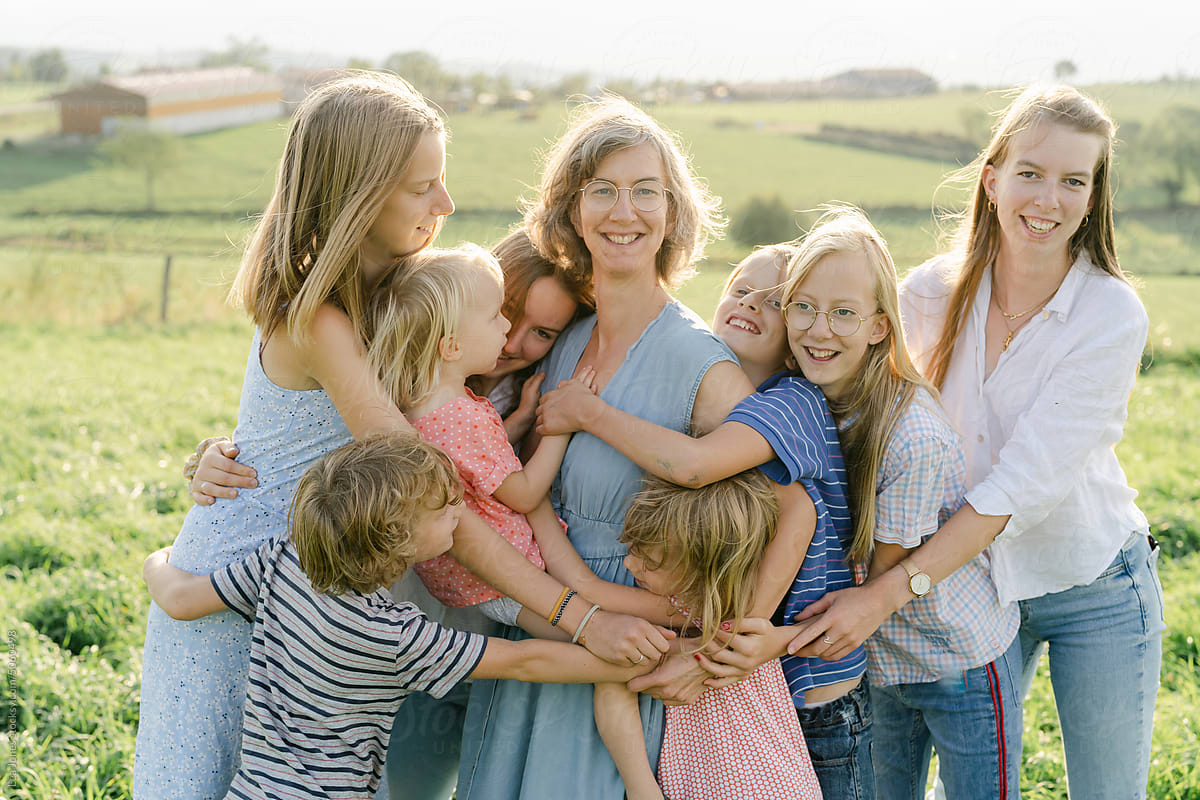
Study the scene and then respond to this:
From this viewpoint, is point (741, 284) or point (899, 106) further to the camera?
point (899, 106)

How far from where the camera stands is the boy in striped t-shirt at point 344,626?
6.73 feet

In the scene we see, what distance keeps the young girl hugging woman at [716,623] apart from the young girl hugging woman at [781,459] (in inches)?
2.2

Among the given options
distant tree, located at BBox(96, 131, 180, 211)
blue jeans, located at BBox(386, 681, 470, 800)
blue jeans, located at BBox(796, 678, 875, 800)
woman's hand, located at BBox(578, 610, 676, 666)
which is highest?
woman's hand, located at BBox(578, 610, 676, 666)

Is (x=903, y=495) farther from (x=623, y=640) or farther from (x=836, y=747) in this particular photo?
(x=623, y=640)

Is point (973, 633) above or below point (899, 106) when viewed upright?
below

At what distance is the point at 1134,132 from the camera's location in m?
20.4

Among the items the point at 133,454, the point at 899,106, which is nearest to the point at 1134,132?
the point at 899,106

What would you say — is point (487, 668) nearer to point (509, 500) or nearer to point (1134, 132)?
point (509, 500)

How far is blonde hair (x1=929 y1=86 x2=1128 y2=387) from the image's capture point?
99.3 inches

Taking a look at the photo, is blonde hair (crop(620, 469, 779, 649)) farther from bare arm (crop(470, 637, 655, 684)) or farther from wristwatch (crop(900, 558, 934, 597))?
wristwatch (crop(900, 558, 934, 597))

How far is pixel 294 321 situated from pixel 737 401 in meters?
1.05

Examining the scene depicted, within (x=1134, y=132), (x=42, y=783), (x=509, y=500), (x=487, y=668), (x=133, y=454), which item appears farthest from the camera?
(x=1134, y=132)

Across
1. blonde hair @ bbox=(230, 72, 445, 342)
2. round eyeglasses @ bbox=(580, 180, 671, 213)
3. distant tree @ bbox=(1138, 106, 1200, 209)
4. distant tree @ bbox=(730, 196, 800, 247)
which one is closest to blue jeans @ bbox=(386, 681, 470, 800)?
blonde hair @ bbox=(230, 72, 445, 342)

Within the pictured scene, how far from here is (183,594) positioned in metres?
2.26
